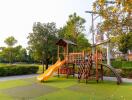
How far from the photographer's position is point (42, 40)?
81.5ft

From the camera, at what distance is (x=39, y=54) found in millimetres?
25562

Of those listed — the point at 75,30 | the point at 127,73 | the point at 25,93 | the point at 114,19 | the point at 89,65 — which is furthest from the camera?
the point at 75,30

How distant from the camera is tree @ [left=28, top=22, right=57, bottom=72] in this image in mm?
24719

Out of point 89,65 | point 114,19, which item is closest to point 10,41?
point 89,65

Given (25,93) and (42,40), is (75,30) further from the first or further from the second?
(25,93)

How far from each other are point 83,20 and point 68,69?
48.3ft

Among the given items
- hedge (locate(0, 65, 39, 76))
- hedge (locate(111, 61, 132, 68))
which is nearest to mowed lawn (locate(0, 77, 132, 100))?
hedge (locate(0, 65, 39, 76))

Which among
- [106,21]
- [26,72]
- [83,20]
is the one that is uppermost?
[83,20]

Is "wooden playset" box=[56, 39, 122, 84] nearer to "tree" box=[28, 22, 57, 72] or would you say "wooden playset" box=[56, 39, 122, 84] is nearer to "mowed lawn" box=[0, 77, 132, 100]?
"mowed lawn" box=[0, 77, 132, 100]

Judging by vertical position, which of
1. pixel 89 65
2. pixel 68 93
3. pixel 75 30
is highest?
pixel 75 30

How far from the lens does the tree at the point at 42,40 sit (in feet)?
81.1

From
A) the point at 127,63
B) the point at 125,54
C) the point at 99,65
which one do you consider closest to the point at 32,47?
the point at 99,65

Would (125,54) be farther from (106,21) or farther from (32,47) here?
(106,21)

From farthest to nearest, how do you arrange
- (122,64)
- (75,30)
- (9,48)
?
1. (9,48)
2. (75,30)
3. (122,64)
